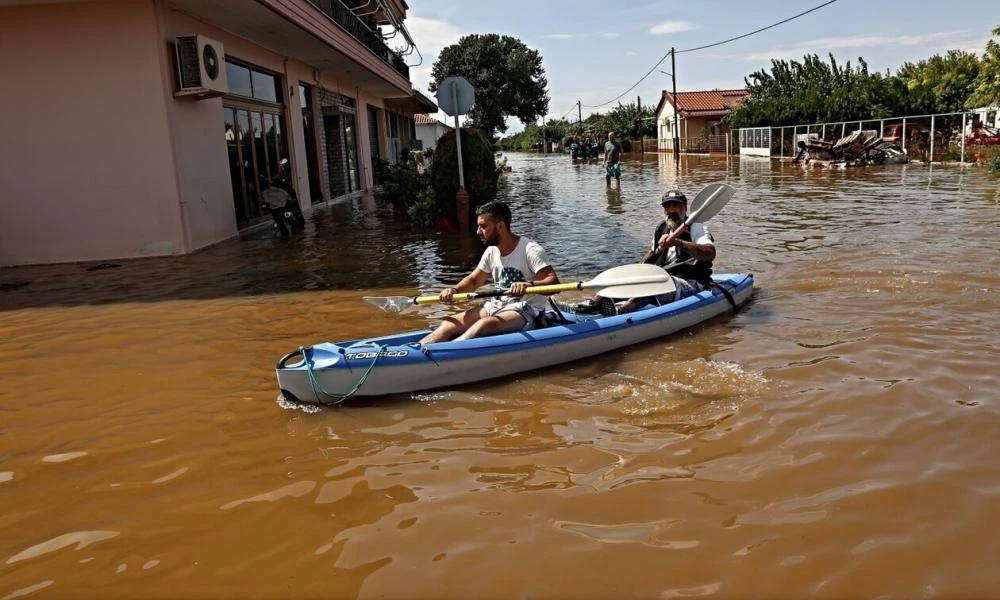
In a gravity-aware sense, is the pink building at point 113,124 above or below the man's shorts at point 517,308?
above

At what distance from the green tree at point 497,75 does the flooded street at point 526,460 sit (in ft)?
153

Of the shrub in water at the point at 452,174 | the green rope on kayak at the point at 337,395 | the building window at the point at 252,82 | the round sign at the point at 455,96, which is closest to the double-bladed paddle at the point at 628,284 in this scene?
the green rope on kayak at the point at 337,395

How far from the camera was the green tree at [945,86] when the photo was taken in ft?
92.1

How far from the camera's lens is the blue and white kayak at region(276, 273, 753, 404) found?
14.6 feet

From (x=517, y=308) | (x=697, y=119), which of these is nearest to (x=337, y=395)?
(x=517, y=308)

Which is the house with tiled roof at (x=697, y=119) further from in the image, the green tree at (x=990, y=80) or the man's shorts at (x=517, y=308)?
the man's shorts at (x=517, y=308)

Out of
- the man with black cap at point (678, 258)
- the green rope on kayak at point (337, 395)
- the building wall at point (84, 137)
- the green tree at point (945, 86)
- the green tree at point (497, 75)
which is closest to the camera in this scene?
the green rope on kayak at point (337, 395)

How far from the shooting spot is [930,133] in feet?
76.2

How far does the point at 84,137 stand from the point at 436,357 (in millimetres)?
8093

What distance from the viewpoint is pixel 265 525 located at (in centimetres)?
316

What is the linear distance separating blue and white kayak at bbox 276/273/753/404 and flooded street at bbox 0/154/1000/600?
109mm

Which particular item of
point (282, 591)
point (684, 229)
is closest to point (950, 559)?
point (282, 591)

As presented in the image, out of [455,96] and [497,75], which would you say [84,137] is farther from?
[497,75]

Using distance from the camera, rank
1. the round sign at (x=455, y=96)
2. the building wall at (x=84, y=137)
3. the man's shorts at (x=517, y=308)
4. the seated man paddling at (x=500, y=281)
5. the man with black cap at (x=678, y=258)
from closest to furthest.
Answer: the seated man paddling at (x=500, y=281) → the man's shorts at (x=517, y=308) → the man with black cap at (x=678, y=258) → the building wall at (x=84, y=137) → the round sign at (x=455, y=96)
